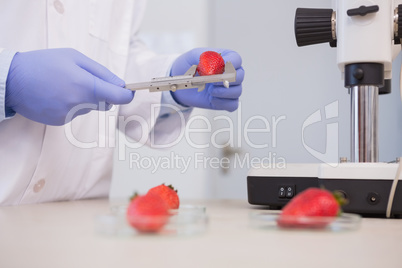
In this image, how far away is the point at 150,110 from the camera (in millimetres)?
1240

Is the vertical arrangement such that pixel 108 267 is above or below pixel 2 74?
below

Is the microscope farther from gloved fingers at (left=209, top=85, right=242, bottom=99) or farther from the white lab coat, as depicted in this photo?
the white lab coat

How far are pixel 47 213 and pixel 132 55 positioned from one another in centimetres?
68

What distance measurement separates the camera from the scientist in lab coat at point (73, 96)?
87cm

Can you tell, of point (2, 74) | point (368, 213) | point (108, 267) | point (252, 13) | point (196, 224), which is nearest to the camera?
point (108, 267)

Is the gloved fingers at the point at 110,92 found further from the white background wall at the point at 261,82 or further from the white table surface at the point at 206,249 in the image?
the white background wall at the point at 261,82

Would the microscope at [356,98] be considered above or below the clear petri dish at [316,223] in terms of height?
above

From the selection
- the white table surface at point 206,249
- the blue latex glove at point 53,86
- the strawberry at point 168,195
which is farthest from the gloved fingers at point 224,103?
the white table surface at point 206,249

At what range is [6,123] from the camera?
0.94 metres

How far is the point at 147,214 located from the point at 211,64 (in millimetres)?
506

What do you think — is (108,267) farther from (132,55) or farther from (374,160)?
(132,55)

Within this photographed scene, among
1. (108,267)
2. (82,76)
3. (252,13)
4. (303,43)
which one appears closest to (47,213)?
(82,76)

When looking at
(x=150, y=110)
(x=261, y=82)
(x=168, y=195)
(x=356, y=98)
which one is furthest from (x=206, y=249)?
(x=261, y=82)

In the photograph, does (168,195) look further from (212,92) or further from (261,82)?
(261,82)
